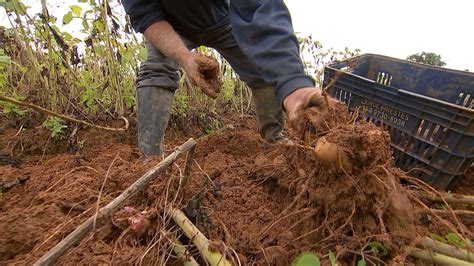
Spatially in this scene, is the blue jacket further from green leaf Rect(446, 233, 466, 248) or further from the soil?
green leaf Rect(446, 233, 466, 248)

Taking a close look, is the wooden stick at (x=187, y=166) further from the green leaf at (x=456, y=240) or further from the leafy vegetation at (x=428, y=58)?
the leafy vegetation at (x=428, y=58)

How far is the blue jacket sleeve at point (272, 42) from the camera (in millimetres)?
990

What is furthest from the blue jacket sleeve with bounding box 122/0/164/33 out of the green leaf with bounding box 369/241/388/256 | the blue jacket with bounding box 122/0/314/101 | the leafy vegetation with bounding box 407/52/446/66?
the leafy vegetation with bounding box 407/52/446/66

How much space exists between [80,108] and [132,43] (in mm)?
547

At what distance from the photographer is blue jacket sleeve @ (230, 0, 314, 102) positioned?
39.0 inches

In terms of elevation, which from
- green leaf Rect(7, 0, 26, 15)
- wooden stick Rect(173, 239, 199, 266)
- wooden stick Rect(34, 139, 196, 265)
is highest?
green leaf Rect(7, 0, 26, 15)

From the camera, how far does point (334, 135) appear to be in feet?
2.80

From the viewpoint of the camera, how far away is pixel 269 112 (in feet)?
5.68

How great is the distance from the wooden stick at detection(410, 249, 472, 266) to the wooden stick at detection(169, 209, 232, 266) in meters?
0.49

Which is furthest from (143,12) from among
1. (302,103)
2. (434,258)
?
(434,258)

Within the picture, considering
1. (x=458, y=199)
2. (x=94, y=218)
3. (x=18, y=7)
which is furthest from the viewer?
(x=18, y=7)

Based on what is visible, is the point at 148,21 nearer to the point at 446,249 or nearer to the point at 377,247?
the point at 377,247

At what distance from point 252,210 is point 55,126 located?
4.28 feet

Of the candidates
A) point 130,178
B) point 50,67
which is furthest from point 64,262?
point 50,67
